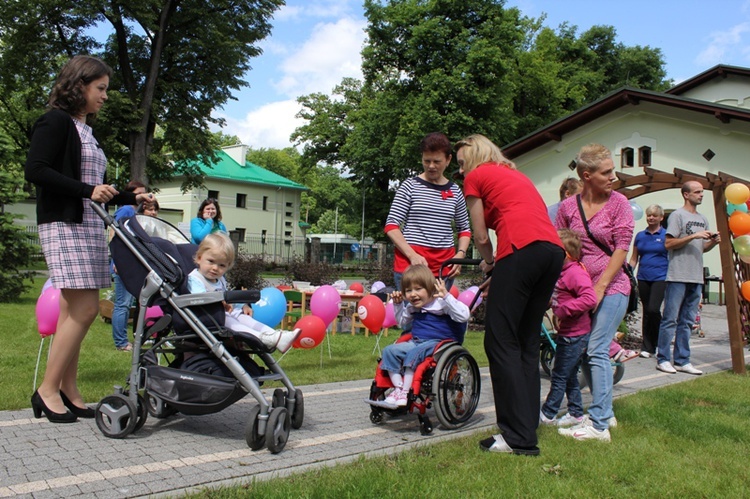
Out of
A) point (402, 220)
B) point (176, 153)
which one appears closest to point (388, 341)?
point (402, 220)

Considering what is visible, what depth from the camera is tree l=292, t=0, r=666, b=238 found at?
33.1 m

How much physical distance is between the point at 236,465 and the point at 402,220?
247 centimetres

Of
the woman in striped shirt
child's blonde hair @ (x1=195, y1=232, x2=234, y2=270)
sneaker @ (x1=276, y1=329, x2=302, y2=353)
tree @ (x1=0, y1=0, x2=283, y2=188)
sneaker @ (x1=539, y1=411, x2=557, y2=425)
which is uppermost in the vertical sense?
tree @ (x1=0, y1=0, x2=283, y2=188)

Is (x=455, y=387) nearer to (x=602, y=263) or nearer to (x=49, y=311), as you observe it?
(x=602, y=263)

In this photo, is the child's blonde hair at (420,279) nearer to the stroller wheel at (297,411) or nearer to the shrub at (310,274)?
the stroller wheel at (297,411)

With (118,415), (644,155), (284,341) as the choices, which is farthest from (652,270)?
(644,155)

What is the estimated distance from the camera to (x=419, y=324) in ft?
15.7

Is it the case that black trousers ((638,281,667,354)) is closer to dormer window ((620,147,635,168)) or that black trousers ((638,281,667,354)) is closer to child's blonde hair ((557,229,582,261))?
child's blonde hair ((557,229,582,261))

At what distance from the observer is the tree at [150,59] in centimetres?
2516

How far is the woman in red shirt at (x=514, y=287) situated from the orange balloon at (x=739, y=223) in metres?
4.78

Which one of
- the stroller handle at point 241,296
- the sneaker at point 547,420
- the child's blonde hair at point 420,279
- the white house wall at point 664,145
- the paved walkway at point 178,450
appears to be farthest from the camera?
the white house wall at point 664,145

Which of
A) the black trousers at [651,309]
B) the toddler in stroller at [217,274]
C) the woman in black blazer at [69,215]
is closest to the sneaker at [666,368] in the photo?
the black trousers at [651,309]

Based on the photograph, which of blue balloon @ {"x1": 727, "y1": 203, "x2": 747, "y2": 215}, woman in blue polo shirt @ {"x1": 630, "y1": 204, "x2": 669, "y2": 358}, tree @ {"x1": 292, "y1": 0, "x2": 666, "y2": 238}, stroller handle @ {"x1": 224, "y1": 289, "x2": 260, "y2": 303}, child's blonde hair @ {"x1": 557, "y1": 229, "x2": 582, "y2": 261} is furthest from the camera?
tree @ {"x1": 292, "y1": 0, "x2": 666, "y2": 238}

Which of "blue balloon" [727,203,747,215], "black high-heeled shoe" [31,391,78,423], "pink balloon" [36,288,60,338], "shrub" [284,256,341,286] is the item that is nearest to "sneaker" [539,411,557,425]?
"black high-heeled shoe" [31,391,78,423]
